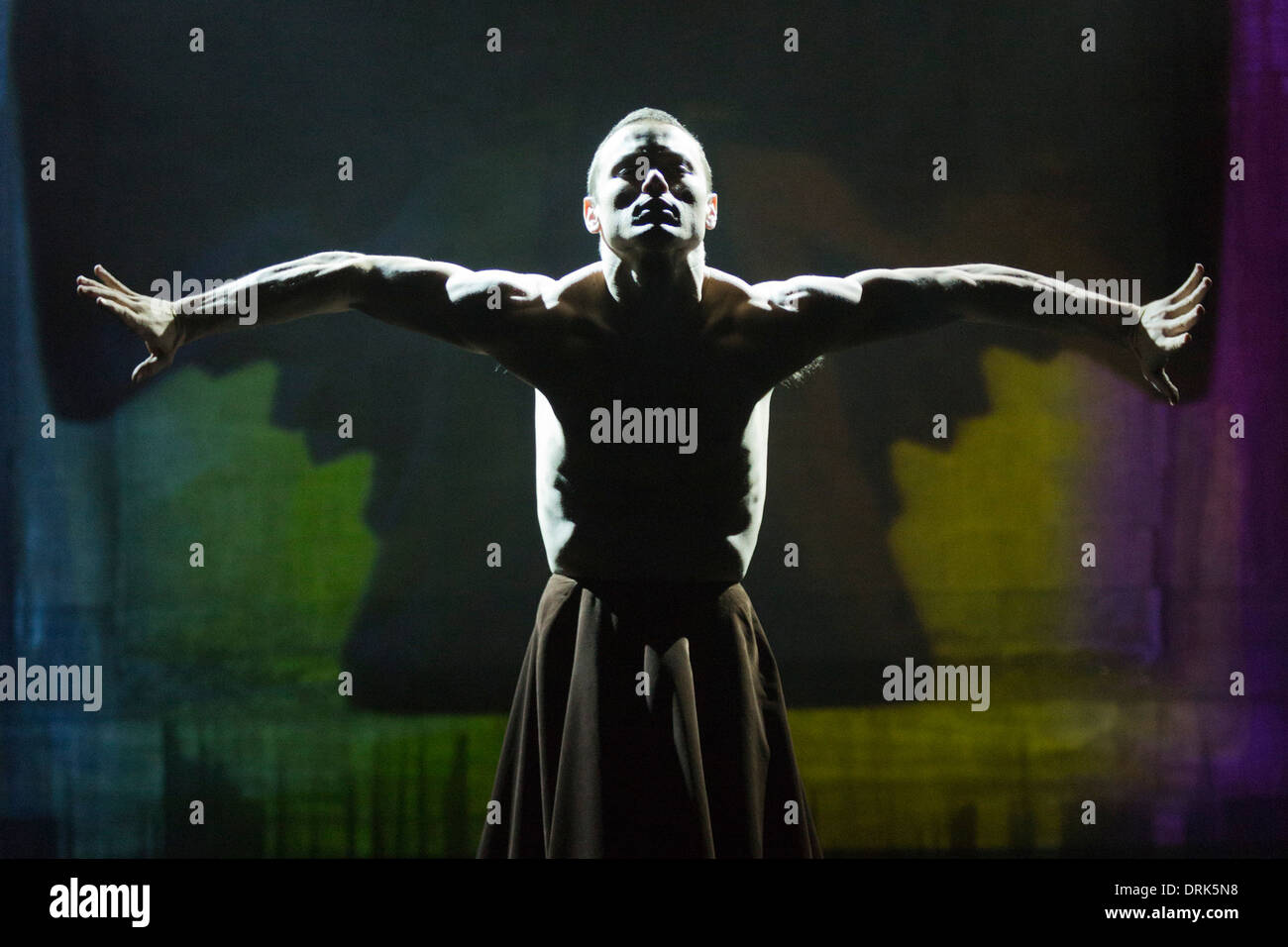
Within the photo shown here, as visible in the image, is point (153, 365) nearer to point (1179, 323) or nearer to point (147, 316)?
point (147, 316)

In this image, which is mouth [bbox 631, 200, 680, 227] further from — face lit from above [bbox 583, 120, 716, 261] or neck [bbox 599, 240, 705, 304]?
neck [bbox 599, 240, 705, 304]

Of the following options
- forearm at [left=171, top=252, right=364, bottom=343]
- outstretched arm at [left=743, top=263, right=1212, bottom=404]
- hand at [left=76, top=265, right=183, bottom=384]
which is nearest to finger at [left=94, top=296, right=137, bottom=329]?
hand at [left=76, top=265, right=183, bottom=384]

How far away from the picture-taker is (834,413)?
3359 millimetres

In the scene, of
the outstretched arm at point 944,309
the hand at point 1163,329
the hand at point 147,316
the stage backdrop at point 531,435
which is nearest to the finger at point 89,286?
the hand at point 147,316

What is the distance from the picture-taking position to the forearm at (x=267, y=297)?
9.00ft

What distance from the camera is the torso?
2.73m

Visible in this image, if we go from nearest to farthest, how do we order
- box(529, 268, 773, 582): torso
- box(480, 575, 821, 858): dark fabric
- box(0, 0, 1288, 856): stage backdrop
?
box(480, 575, 821, 858): dark fabric → box(529, 268, 773, 582): torso → box(0, 0, 1288, 856): stage backdrop

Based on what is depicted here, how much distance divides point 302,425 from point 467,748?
121cm

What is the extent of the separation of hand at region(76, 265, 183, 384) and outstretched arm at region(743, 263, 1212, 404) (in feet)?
5.20

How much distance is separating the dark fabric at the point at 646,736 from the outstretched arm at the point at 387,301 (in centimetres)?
73

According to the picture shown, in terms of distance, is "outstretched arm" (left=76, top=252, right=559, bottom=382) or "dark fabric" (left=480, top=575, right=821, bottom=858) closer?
"dark fabric" (left=480, top=575, right=821, bottom=858)
